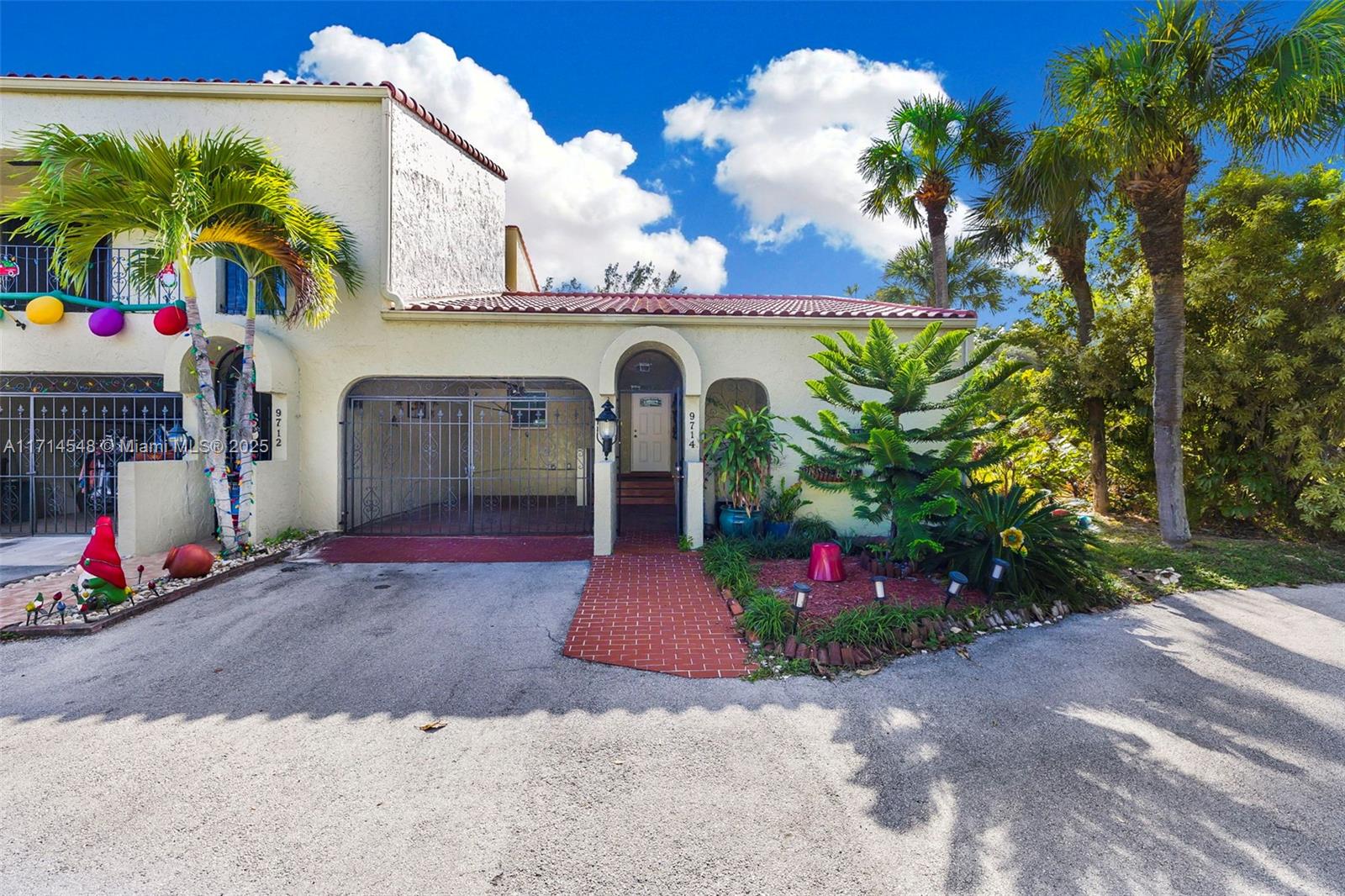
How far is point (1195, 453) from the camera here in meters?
10.4

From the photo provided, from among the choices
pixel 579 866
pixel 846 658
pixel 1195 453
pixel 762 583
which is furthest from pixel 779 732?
pixel 1195 453

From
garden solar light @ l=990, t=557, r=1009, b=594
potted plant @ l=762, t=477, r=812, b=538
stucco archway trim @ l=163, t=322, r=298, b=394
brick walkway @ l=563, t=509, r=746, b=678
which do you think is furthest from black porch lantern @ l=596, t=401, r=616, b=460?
garden solar light @ l=990, t=557, r=1009, b=594

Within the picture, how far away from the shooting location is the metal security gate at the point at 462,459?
10.3 m

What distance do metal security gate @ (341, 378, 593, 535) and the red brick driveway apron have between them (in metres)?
2.88

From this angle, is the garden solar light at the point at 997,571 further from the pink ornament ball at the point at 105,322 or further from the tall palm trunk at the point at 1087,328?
the pink ornament ball at the point at 105,322

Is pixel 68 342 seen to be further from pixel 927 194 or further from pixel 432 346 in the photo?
pixel 927 194

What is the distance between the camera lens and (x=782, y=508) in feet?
29.6

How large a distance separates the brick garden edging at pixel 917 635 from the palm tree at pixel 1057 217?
684 cm

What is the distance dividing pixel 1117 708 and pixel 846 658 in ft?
6.52

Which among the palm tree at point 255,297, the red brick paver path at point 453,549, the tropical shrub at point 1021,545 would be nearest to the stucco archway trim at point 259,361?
the palm tree at point 255,297

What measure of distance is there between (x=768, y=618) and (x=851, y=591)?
1671 mm

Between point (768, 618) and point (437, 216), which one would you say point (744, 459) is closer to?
point (768, 618)

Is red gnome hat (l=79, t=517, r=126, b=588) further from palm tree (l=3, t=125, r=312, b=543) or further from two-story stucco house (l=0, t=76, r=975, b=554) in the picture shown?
two-story stucco house (l=0, t=76, r=975, b=554)

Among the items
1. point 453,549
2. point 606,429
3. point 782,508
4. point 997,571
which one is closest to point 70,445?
→ point 453,549
